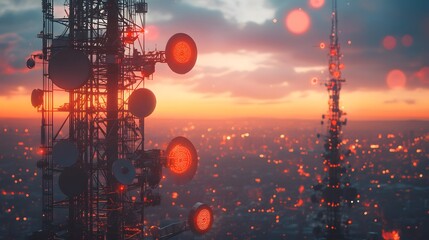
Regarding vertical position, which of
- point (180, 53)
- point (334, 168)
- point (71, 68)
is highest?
point (180, 53)

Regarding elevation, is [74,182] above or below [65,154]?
below

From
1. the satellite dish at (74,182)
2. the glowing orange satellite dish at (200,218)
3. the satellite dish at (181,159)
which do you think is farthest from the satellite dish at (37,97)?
the glowing orange satellite dish at (200,218)

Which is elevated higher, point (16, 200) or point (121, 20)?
point (121, 20)

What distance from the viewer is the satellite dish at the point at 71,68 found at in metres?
7.73

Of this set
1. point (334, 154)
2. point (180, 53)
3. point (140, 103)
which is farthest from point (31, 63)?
point (334, 154)

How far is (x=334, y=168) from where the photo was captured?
2273 cm

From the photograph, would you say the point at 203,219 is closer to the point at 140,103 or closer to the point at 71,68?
the point at 140,103

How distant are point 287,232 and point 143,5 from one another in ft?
172

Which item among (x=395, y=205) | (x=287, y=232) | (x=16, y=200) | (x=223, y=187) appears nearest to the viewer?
(x=287, y=232)

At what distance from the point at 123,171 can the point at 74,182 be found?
41.5 inches

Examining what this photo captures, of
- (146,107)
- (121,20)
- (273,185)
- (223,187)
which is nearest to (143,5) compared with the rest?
(121,20)

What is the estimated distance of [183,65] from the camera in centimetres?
906

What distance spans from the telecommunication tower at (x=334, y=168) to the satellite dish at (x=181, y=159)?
13896mm

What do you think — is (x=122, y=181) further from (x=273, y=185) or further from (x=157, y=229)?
(x=273, y=185)
